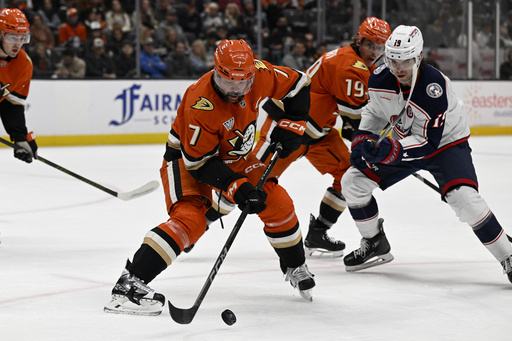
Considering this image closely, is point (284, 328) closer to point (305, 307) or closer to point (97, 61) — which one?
point (305, 307)

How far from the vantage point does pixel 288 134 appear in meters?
3.10

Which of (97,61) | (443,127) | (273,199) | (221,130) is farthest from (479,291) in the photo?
(97,61)

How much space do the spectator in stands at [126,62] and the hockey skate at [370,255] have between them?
5994 millimetres

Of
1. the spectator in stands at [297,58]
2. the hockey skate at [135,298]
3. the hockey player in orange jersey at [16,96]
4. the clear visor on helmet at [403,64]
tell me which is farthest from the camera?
the spectator in stands at [297,58]

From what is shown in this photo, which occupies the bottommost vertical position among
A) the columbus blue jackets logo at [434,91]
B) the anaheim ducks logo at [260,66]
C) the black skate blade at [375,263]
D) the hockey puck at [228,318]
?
the black skate blade at [375,263]

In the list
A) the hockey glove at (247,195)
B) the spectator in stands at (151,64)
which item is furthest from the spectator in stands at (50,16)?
the hockey glove at (247,195)

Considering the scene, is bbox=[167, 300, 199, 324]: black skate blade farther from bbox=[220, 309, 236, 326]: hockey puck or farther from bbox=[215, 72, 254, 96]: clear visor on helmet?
bbox=[215, 72, 254, 96]: clear visor on helmet

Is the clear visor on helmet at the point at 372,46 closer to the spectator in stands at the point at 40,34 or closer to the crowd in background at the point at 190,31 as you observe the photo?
the crowd in background at the point at 190,31

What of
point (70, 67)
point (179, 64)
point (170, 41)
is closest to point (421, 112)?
point (70, 67)

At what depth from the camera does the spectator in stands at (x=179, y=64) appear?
30.4ft

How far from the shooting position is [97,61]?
8.85 m

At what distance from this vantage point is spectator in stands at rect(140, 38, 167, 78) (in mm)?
9086

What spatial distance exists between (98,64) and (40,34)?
2.42ft

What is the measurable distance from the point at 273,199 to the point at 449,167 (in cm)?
78
